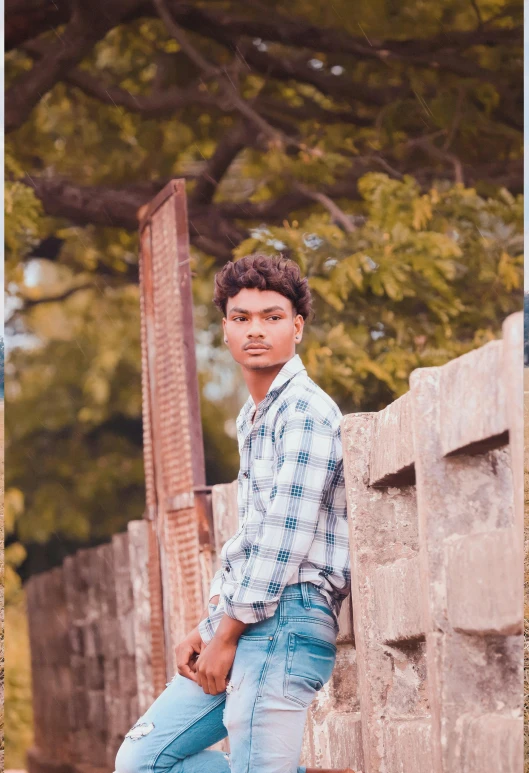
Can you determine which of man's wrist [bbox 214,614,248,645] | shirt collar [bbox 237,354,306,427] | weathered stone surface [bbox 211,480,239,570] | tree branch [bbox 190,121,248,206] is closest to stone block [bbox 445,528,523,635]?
man's wrist [bbox 214,614,248,645]

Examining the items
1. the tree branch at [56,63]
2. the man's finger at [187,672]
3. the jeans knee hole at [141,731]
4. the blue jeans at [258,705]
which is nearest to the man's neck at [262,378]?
the blue jeans at [258,705]

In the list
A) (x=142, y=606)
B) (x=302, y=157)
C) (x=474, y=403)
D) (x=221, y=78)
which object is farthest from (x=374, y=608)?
(x=221, y=78)

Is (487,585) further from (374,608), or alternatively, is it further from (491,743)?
(374,608)

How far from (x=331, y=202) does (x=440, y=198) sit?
2.07ft

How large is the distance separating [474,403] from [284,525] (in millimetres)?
467

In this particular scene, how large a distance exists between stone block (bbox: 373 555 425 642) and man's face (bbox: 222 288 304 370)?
0.42 m

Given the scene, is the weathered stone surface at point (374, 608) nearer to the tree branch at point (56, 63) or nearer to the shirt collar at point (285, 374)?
the shirt collar at point (285, 374)

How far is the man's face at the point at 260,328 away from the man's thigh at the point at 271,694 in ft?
1.54

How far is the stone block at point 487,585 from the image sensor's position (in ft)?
4.60

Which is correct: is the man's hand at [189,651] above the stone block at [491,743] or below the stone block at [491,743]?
above

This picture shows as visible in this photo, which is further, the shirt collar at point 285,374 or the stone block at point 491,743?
the shirt collar at point 285,374

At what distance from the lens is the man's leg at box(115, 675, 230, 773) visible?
6.21 feet

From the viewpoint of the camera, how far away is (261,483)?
1.91 m

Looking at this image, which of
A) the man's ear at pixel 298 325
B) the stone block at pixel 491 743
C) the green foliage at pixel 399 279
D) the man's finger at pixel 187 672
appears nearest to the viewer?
the stone block at pixel 491 743
